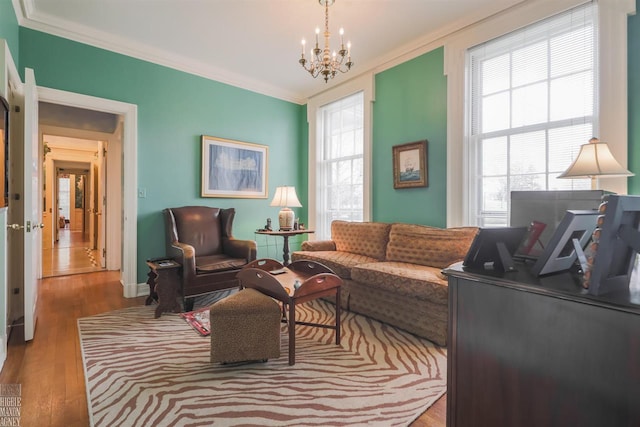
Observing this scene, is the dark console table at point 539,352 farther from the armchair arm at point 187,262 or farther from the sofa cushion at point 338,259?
the armchair arm at point 187,262

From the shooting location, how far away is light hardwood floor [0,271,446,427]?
1.56 m

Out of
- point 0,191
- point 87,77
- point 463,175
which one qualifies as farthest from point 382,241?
point 87,77

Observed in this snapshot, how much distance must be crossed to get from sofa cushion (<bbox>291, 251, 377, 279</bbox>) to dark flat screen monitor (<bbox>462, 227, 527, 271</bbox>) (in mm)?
1922

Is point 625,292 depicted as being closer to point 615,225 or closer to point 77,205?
point 615,225

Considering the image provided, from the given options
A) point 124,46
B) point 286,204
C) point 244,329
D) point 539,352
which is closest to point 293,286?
point 244,329

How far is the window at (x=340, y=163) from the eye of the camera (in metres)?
4.29

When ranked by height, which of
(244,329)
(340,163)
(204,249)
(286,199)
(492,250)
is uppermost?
(340,163)

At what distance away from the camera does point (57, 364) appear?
6.68 feet


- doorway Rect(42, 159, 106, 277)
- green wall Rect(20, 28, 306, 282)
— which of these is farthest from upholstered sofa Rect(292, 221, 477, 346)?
doorway Rect(42, 159, 106, 277)

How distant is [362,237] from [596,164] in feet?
7.35

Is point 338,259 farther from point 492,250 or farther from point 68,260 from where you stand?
point 68,260

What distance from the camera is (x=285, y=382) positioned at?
183 cm

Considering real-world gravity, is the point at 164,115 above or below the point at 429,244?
above

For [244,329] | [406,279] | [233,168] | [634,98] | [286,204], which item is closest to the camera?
[244,329]
